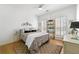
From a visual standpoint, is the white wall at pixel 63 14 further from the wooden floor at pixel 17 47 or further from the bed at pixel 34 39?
the wooden floor at pixel 17 47

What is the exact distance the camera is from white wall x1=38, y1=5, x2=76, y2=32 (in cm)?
87

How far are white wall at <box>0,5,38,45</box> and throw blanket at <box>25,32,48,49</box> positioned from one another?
0.34 ft

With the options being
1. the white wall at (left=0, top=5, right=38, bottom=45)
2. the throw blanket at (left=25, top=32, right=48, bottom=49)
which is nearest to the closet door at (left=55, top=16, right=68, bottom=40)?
the throw blanket at (left=25, top=32, right=48, bottom=49)

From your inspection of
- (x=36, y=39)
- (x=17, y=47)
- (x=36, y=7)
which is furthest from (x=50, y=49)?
(x=36, y=7)

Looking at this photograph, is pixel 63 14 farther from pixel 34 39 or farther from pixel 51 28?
pixel 34 39

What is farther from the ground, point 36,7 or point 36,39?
point 36,7

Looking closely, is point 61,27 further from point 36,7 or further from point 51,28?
point 36,7

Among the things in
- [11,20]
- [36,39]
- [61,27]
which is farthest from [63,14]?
[11,20]

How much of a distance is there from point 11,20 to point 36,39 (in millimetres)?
357

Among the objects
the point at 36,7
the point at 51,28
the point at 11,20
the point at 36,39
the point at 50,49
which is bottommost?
the point at 50,49

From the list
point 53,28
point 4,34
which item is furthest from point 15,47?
point 53,28

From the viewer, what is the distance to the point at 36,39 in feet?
3.08

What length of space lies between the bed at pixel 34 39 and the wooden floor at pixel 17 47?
0.17ft
